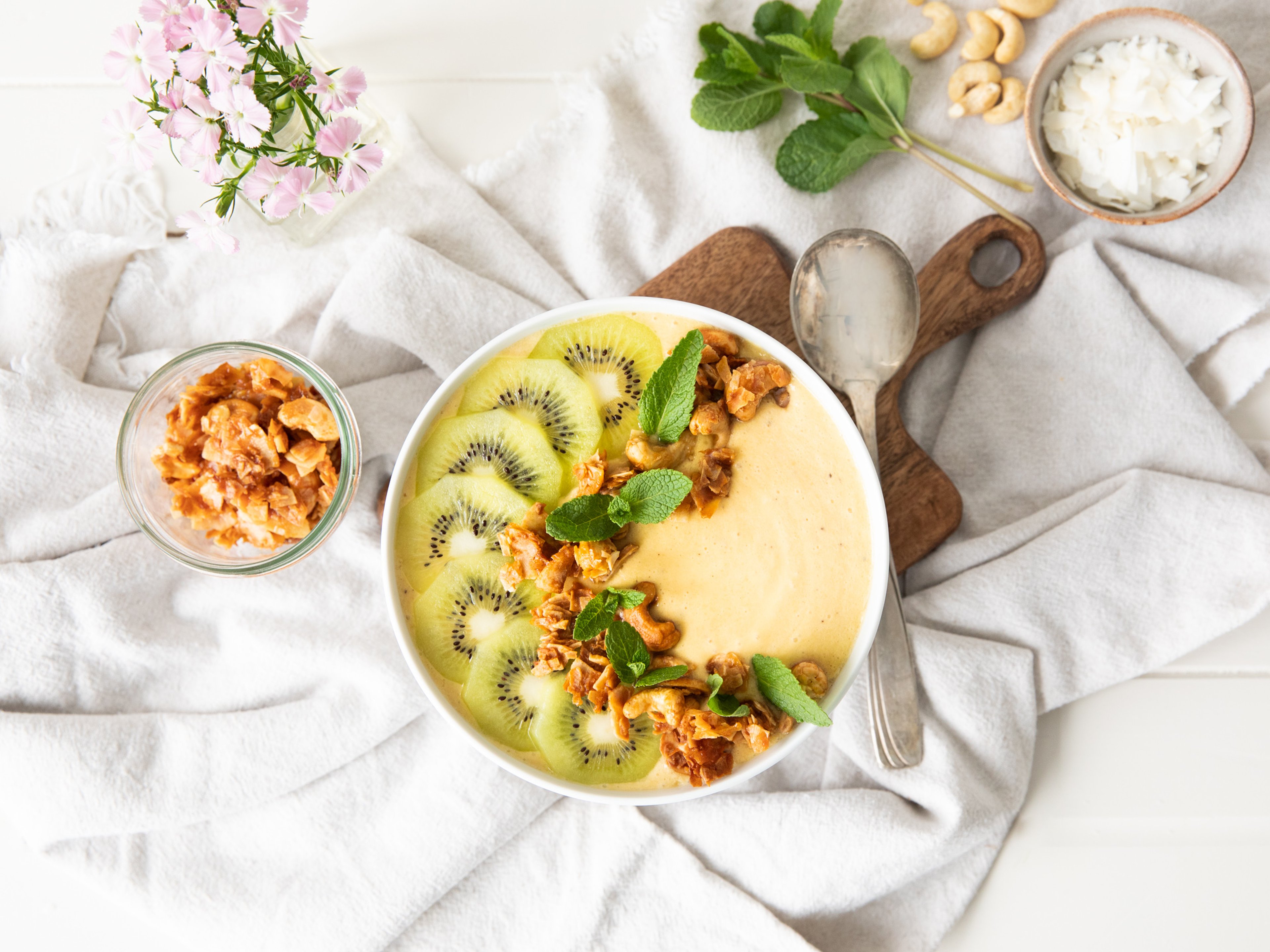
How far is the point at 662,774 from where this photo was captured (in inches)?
68.1

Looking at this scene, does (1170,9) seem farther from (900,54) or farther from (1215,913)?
(1215,913)

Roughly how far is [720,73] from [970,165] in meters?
0.57

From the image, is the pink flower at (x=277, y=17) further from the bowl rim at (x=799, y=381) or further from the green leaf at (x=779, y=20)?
the green leaf at (x=779, y=20)

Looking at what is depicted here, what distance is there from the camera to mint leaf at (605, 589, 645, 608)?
5.28 ft

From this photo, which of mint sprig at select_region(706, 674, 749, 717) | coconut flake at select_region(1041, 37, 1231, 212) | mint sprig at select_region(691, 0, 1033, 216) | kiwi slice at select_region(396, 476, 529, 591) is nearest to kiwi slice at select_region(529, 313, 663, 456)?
kiwi slice at select_region(396, 476, 529, 591)

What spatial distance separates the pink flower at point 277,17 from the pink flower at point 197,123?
14 cm

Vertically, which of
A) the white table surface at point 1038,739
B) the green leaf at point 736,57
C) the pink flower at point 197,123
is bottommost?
the white table surface at point 1038,739

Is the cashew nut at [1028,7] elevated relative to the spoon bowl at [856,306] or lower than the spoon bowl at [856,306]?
elevated

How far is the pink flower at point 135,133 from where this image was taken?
160cm

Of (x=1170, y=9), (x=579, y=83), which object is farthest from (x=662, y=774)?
(x=1170, y=9)

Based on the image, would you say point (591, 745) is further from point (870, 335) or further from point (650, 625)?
point (870, 335)

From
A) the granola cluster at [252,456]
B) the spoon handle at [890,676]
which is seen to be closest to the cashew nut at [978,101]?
the spoon handle at [890,676]

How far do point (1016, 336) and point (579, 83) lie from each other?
1123 mm

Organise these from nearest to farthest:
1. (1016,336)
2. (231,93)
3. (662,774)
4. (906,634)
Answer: (231,93), (662,774), (906,634), (1016,336)
